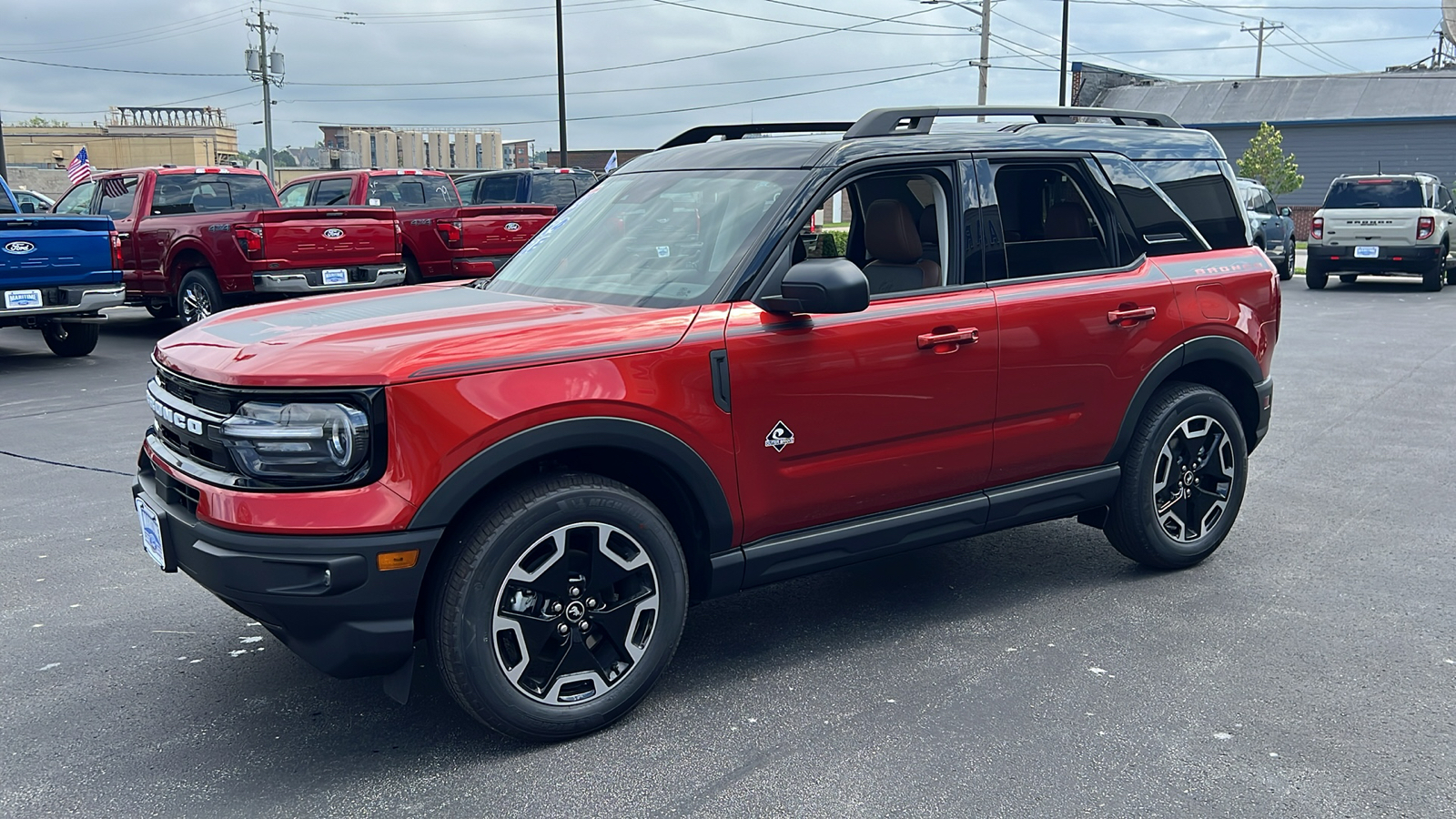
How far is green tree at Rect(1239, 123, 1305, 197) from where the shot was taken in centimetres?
4100

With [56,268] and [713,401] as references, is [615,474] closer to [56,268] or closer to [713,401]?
[713,401]

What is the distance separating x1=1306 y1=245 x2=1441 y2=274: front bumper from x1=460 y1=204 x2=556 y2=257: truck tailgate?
12870mm

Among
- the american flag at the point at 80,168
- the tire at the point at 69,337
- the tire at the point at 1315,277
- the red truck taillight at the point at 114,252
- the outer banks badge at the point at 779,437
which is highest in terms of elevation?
the american flag at the point at 80,168

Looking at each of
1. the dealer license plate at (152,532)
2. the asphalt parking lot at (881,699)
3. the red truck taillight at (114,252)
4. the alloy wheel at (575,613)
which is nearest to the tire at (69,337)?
the red truck taillight at (114,252)

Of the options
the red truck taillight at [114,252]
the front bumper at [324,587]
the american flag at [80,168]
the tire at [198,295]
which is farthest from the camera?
the american flag at [80,168]

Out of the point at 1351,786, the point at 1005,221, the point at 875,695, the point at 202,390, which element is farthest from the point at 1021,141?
the point at 202,390

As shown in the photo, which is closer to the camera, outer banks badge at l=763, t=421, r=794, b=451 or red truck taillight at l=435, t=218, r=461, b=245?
outer banks badge at l=763, t=421, r=794, b=451

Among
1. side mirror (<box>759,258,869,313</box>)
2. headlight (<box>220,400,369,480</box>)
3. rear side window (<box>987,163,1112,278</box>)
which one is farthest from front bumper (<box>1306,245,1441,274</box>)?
headlight (<box>220,400,369,480</box>)

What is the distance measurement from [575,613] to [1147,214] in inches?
121

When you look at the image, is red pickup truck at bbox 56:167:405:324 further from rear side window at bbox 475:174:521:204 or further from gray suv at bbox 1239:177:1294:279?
gray suv at bbox 1239:177:1294:279

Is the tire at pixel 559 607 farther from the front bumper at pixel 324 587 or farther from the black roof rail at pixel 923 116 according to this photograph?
the black roof rail at pixel 923 116

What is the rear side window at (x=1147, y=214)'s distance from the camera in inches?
200

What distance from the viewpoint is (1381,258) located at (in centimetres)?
1952

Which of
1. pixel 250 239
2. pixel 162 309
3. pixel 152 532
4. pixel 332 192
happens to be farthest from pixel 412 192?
pixel 152 532
